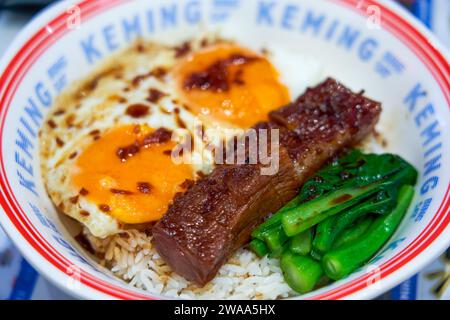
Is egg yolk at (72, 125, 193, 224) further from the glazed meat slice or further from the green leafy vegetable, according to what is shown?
the green leafy vegetable

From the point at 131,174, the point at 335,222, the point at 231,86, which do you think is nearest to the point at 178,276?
the point at 131,174

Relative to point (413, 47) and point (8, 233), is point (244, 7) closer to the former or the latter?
point (413, 47)

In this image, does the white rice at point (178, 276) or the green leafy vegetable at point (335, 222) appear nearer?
the green leafy vegetable at point (335, 222)

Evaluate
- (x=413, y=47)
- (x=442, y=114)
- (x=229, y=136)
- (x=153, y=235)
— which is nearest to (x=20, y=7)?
(x=229, y=136)

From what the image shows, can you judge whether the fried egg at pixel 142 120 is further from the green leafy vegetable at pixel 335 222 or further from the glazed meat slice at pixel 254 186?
the green leafy vegetable at pixel 335 222

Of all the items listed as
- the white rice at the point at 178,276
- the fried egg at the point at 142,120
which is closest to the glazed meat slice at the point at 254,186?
the white rice at the point at 178,276

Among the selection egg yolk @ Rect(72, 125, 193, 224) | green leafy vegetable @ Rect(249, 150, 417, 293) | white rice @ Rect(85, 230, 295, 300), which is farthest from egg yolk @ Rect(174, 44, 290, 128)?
white rice @ Rect(85, 230, 295, 300)

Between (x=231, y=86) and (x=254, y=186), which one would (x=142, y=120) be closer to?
(x=231, y=86)
